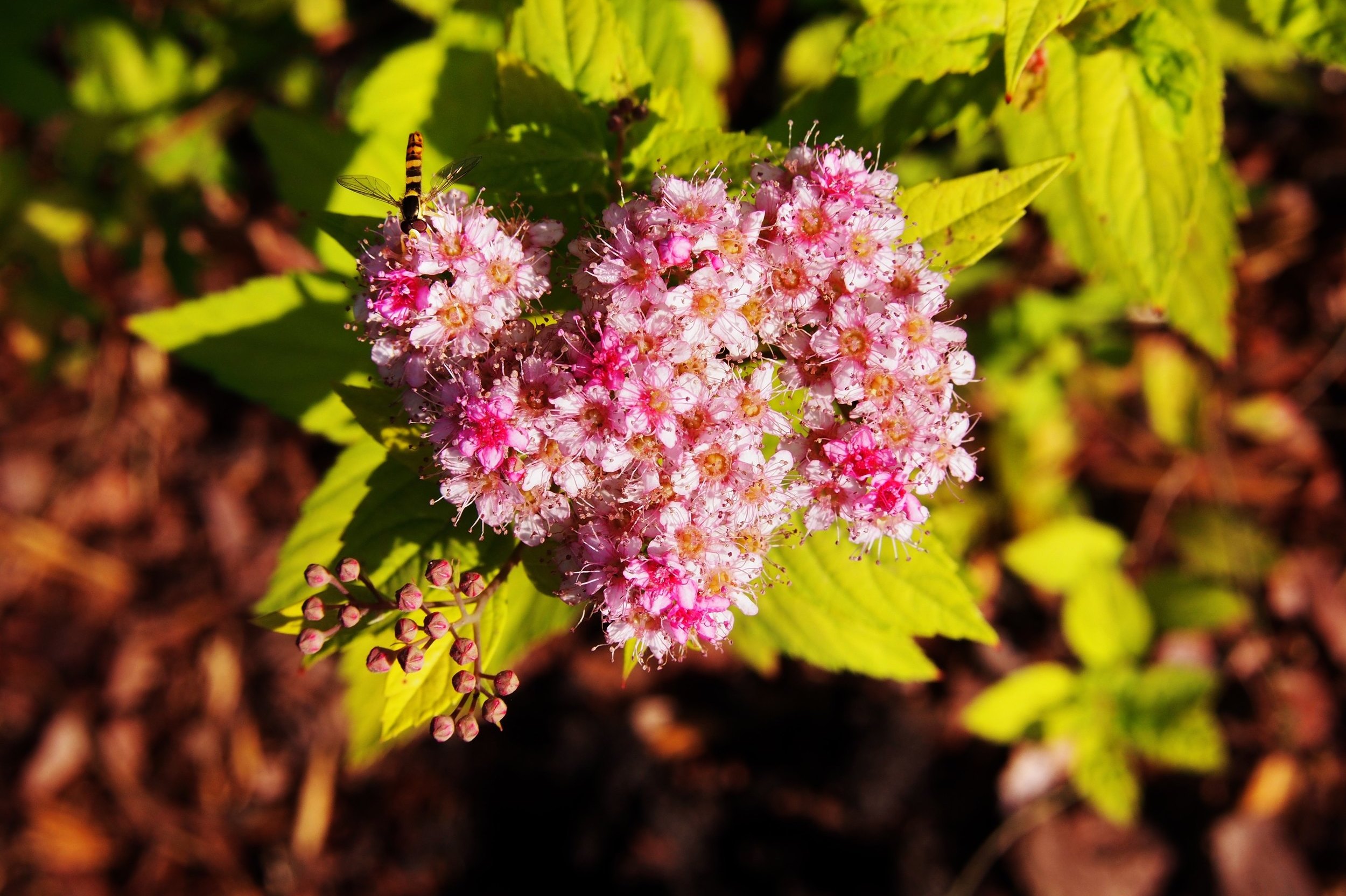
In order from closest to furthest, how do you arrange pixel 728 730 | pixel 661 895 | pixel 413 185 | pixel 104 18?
pixel 413 185, pixel 104 18, pixel 661 895, pixel 728 730

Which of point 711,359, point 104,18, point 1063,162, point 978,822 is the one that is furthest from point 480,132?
point 978,822

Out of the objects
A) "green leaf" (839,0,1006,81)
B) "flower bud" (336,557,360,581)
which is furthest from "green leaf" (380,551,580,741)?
"green leaf" (839,0,1006,81)

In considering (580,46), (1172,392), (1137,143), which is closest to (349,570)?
(580,46)

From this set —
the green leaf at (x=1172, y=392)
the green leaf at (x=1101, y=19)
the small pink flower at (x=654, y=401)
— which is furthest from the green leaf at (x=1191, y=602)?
the small pink flower at (x=654, y=401)

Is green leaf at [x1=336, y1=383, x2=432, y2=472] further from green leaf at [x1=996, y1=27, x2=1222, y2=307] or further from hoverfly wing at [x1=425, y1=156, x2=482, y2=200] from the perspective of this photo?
green leaf at [x1=996, y1=27, x2=1222, y2=307]

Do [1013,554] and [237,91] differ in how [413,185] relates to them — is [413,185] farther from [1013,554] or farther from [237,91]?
[1013,554]

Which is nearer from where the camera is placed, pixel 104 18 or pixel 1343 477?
pixel 104 18
